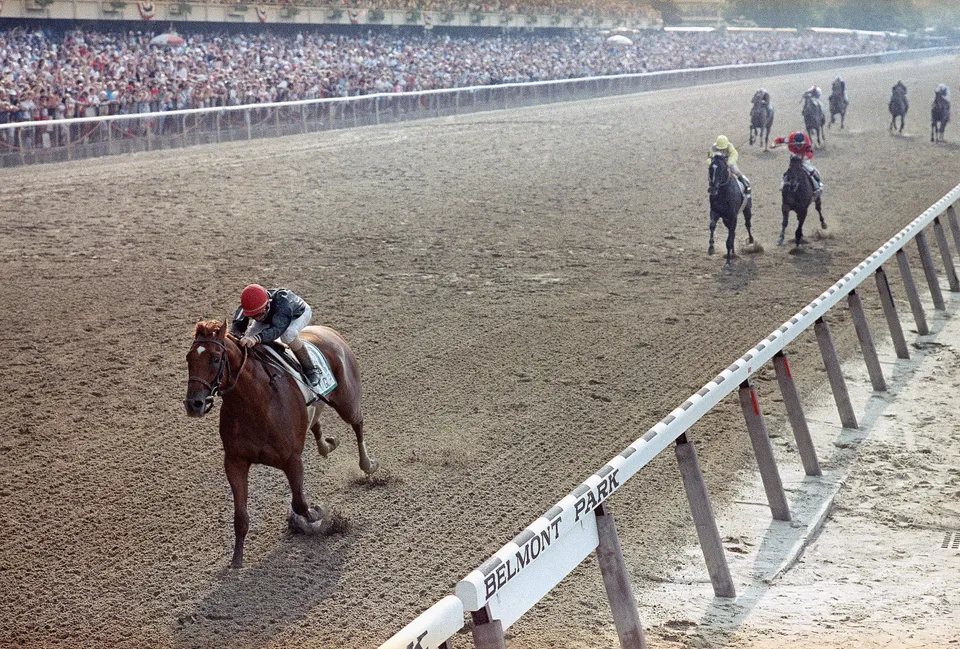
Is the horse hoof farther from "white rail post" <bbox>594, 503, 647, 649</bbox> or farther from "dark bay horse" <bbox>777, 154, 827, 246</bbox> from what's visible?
"dark bay horse" <bbox>777, 154, 827, 246</bbox>

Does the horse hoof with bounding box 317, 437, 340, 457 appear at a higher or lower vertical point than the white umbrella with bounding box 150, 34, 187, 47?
lower

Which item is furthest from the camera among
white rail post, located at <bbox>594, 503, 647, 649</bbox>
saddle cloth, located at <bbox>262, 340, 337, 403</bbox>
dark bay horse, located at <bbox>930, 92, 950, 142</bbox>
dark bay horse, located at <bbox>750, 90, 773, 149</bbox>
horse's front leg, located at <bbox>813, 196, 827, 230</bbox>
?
dark bay horse, located at <bbox>930, 92, 950, 142</bbox>

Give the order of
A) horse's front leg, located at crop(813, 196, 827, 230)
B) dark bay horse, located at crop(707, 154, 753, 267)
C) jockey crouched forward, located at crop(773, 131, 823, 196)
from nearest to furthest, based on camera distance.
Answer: dark bay horse, located at crop(707, 154, 753, 267), jockey crouched forward, located at crop(773, 131, 823, 196), horse's front leg, located at crop(813, 196, 827, 230)

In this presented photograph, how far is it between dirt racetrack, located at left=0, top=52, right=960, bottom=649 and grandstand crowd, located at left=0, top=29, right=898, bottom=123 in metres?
1.74

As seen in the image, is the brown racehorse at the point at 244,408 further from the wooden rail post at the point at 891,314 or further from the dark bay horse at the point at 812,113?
the dark bay horse at the point at 812,113

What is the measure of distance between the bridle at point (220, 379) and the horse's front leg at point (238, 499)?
37 centimetres

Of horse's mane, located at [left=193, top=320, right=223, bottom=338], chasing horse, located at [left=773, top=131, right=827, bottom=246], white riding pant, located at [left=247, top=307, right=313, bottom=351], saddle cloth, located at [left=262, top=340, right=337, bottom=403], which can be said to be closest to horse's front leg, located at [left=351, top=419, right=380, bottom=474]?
saddle cloth, located at [left=262, top=340, right=337, bottom=403]

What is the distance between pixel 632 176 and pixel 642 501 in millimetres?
13831

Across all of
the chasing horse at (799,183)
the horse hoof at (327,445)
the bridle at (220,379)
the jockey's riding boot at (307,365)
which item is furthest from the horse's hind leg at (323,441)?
the chasing horse at (799,183)

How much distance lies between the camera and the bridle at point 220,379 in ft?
16.6

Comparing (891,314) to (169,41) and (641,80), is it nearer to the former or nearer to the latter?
(169,41)

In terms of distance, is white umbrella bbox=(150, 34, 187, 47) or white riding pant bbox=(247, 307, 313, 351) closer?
white riding pant bbox=(247, 307, 313, 351)

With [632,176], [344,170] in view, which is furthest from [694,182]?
[344,170]

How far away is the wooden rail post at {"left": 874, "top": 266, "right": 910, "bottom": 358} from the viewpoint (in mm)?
8812
